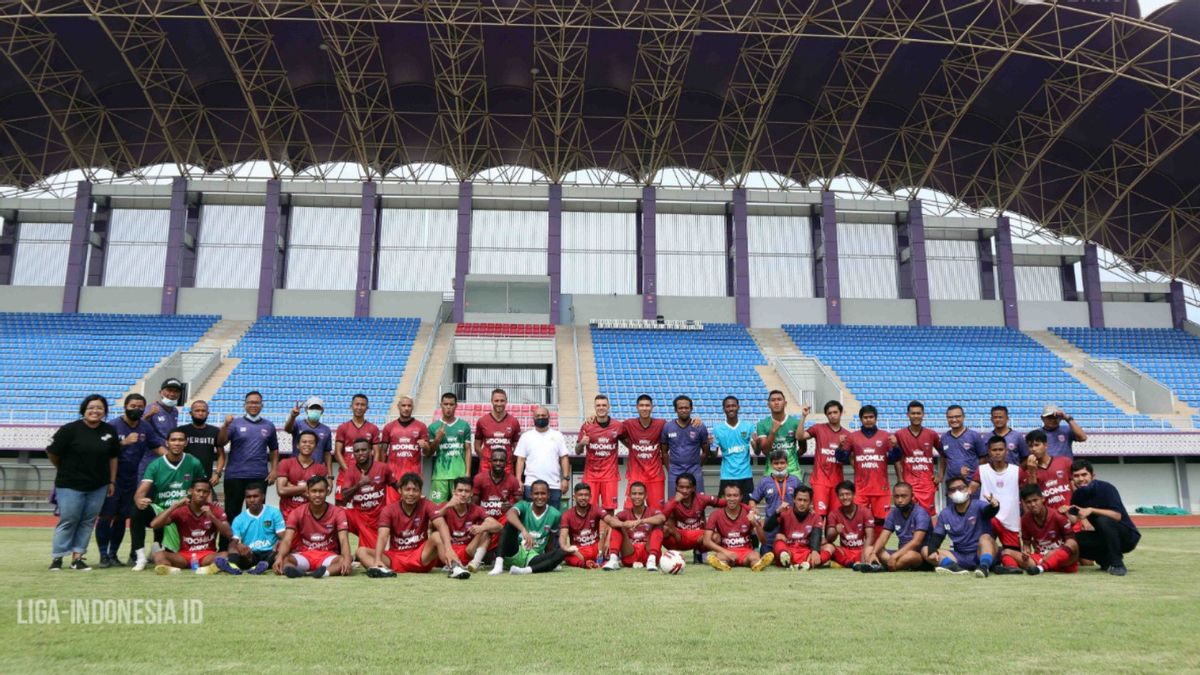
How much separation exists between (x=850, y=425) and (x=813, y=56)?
14.9m

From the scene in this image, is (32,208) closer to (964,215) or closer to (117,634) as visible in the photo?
(117,634)

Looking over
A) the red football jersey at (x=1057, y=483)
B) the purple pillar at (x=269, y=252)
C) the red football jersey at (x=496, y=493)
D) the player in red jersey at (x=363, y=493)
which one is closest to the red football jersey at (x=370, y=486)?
the player in red jersey at (x=363, y=493)

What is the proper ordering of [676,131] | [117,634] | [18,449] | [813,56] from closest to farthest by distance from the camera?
1. [117,634]
2. [18,449]
3. [813,56]
4. [676,131]

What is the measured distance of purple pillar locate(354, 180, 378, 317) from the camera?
35.2 meters

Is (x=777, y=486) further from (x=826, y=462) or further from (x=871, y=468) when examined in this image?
(x=871, y=468)

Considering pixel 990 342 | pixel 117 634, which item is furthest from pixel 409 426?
pixel 990 342

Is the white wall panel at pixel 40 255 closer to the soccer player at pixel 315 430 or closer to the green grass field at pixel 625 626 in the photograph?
the soccer player at pixel 315 430

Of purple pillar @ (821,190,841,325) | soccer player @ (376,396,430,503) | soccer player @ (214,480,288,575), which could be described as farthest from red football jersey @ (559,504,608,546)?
purple pillar @ (821,190,841,325)

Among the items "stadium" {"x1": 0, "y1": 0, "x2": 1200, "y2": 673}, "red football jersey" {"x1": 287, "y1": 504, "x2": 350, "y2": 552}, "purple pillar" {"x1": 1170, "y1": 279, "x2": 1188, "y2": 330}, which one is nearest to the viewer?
"red football jersey" {"x1": 287, "y1": 504, "x2": 350, "y2": 552}

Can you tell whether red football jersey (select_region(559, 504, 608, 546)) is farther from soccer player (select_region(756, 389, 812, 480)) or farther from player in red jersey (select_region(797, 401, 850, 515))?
player in red jersey (select_region(797, 401, 850, 515))

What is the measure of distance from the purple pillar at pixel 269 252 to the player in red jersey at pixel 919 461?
3021cm

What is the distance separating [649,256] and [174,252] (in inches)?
804

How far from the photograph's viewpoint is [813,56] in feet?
104

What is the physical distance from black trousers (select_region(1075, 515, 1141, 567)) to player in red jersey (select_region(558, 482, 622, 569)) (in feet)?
18.0
